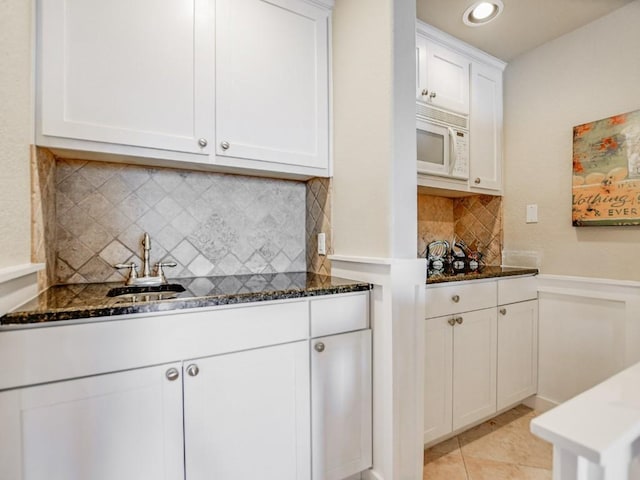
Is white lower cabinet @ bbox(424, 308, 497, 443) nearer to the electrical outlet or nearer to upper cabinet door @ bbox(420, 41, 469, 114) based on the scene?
the electrical outlet

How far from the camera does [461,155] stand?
2.12m

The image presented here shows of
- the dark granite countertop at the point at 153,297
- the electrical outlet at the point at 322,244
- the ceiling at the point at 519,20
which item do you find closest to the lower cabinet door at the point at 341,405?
the dark granite countertop at the point at 153,297

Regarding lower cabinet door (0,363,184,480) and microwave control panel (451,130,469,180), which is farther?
microwave control panel (451,130,469,180)

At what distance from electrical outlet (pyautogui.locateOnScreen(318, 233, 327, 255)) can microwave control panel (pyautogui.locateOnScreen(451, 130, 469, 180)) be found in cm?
98

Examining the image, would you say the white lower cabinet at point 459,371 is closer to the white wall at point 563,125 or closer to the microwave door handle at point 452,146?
the white wall at point 563,125

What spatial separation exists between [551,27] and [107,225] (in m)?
2.78

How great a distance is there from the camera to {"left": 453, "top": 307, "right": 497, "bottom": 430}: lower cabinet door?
1.76 meters

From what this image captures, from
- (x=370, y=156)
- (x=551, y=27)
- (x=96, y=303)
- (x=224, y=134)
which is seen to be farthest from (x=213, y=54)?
(x=551, y=27)

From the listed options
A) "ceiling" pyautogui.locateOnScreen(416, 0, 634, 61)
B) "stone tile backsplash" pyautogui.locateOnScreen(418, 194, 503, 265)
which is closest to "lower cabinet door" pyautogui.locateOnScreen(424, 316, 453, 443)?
"stone tile backsplash" pyautogui.locateOnScreen(418, 194, 503, 265)

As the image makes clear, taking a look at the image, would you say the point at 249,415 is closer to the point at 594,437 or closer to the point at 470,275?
the point at 594,437

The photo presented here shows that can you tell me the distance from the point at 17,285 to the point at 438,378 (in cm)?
179

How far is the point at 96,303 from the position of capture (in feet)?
3.27

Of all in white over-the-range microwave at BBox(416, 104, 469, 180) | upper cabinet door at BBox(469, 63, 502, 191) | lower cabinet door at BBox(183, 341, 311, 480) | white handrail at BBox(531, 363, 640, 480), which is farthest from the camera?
upper cabinet door at BBox(469, 63, 502, 191)

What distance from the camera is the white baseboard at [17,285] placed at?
86cm
